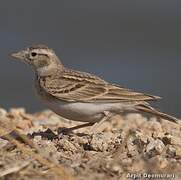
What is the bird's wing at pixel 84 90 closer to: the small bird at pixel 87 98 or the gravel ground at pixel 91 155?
the small bird at pixel 87 98

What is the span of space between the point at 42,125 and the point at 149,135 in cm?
180

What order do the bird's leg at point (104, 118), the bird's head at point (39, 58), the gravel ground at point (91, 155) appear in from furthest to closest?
1. the bird's head at point (39, 58)
2. the bird's leg at point (104, 118)
3. the gravel ground at point (91, 155)

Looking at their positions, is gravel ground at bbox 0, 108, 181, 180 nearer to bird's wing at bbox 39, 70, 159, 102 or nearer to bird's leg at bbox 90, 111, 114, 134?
bird's leg at bbox 90, 111, 114, 134

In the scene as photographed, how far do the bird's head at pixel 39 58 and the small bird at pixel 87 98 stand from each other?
0.64 ft

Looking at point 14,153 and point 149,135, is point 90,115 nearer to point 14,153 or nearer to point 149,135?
point 149,135

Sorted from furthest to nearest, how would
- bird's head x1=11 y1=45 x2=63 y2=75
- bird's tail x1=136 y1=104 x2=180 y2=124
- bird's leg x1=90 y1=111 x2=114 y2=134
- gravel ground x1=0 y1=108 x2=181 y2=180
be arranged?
bird's head x1=11 y1=45 x2=63 y2=75, bird's leg x1=90 y1=111 x2=114 y2=134, bird's tail x1=136 y1=104 x2=180 y2=124, gravel ground x1=0 y1=108 x2=181 y2=180

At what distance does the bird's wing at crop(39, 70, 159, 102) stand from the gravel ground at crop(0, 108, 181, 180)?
0.38 metres

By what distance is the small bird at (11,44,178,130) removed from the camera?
874 centimetres

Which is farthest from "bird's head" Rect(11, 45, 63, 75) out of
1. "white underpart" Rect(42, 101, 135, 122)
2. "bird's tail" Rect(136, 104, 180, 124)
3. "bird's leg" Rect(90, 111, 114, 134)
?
"bird's tail" Rect(136, 104, 180, 124)

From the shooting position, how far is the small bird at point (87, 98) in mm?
8742

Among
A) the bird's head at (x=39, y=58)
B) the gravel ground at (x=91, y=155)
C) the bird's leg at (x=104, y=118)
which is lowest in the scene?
the gravel ground at (x=91, y=155)

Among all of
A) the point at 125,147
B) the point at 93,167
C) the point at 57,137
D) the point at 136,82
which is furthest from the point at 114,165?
the point at 136,82

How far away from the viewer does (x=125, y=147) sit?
7793 millimetres

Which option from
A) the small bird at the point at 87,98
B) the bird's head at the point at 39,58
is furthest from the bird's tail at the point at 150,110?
the bird's head at the point at 39,58
